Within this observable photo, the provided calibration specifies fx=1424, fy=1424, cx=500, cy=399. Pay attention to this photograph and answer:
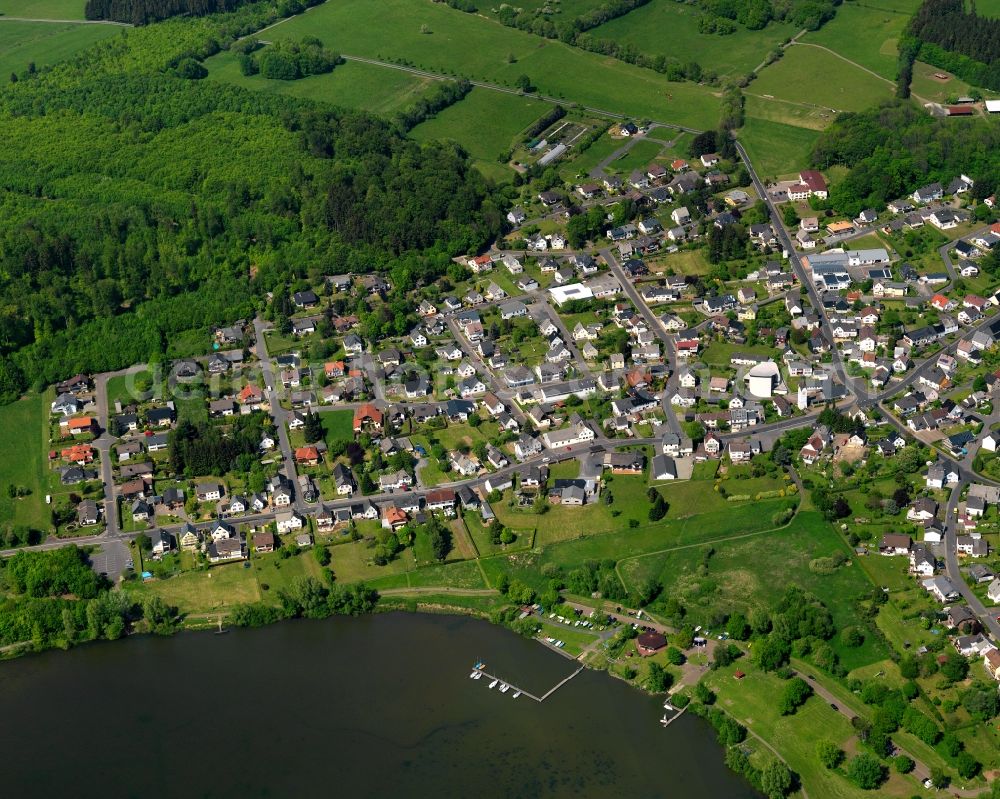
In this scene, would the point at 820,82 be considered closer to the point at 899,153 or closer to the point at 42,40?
the point at 899,153

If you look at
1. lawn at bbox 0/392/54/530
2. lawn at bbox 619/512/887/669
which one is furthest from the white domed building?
lawn at bbox 0/392/54/530

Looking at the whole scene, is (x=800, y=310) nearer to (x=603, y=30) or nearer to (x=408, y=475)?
(x=408, y=475)

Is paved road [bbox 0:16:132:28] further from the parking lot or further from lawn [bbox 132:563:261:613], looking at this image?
lawn [bbox 132:563:261:613]

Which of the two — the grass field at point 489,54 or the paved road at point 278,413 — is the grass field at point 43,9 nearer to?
the grass field at point 489,54

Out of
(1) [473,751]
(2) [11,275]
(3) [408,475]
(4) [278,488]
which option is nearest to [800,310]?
(3) [408,475]

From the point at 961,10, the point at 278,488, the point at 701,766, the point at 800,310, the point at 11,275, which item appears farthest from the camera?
the point at 961,10

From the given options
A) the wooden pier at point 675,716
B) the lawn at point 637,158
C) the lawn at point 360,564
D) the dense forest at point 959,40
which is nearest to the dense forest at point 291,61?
the lawn at point 637,158

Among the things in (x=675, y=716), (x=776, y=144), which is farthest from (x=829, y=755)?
(x=776, y=144)
